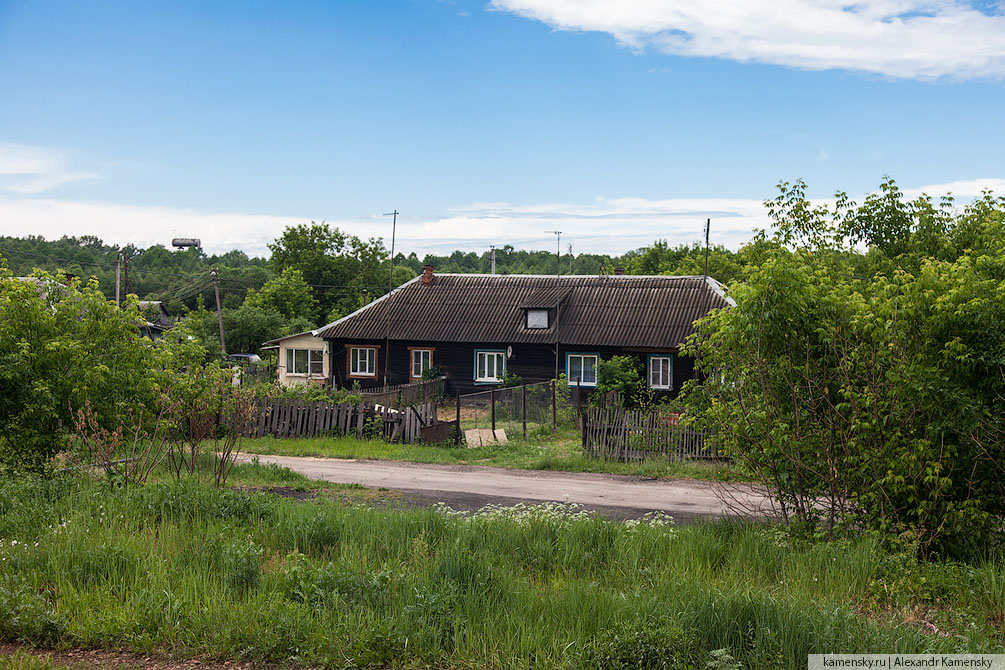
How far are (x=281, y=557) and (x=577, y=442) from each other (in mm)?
13010

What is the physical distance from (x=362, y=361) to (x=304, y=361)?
11.8 feet

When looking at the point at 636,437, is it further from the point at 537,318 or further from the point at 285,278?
the point at 285,278

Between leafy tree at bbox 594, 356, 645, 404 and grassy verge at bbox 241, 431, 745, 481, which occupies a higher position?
leafy tree at bbox 594, 356, 645, 404

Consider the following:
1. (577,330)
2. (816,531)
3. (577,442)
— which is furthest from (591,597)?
(577,330)

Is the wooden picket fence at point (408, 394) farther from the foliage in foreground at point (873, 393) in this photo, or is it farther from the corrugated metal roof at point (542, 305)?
the foliage in foreground at point (873, 393)

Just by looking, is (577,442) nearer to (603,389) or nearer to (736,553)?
(603,389)

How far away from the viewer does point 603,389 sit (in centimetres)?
2767

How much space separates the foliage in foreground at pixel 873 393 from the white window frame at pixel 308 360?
27886 millimetres

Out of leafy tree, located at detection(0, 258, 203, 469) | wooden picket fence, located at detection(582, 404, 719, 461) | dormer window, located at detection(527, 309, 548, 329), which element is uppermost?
dormer window, located at detection(527, 309, 548, 329)

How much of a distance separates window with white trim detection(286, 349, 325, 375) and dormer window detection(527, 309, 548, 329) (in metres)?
9.65

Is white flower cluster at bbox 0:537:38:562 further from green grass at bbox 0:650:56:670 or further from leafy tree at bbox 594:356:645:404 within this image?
leafy tree at bbox 594:356:645:404

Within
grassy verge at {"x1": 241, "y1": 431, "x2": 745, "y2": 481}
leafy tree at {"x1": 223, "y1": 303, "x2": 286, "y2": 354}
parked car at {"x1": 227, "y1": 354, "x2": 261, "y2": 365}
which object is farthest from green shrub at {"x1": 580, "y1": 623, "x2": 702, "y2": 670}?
leafy tree at {"x1": 223, "y1": 303, "x2": 286, "y2": 354}

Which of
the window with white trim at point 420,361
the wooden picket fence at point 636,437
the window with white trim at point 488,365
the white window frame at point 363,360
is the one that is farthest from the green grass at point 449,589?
the white window frame at point 363,360

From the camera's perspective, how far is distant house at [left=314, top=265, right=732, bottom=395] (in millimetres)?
30094
